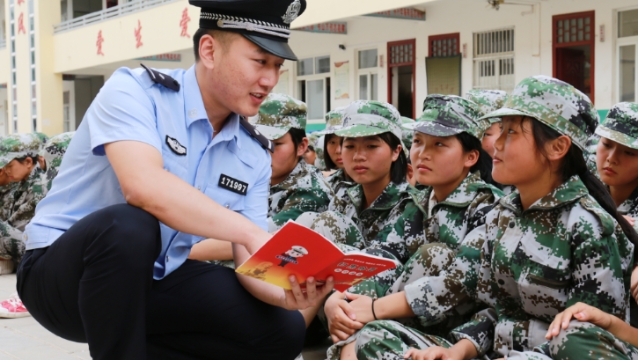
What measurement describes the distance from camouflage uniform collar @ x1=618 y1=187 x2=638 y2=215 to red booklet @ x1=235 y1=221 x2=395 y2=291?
4.76 feet

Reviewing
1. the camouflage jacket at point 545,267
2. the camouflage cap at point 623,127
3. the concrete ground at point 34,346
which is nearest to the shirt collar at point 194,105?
the camouflage jacket at point 545,267

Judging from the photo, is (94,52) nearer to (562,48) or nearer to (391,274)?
(562,48)

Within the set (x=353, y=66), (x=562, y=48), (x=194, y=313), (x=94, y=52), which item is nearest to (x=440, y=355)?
(x=194, y=313)

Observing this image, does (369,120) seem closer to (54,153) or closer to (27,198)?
(54,153)

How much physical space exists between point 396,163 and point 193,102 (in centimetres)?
139

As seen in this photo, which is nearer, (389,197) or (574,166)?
(574,166)

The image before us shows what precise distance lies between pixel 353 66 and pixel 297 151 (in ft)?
29.3

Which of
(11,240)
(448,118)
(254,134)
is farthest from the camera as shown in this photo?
(11,240)

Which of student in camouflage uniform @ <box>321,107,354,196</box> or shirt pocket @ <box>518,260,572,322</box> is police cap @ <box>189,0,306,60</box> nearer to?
shirt pocket @ <box>518,260,572,322</box>

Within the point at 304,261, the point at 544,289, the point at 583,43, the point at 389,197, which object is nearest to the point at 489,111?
the point at 389,197

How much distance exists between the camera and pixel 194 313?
2.21 m

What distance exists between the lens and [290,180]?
3721mm

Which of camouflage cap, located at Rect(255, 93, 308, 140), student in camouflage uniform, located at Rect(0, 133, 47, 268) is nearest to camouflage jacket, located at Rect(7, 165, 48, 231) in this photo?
student in camouflage uniform, located at Rect(0, 133, 47, 268)

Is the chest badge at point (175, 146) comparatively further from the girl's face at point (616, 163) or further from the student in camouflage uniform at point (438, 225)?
the girl's face at point (616, 163)
